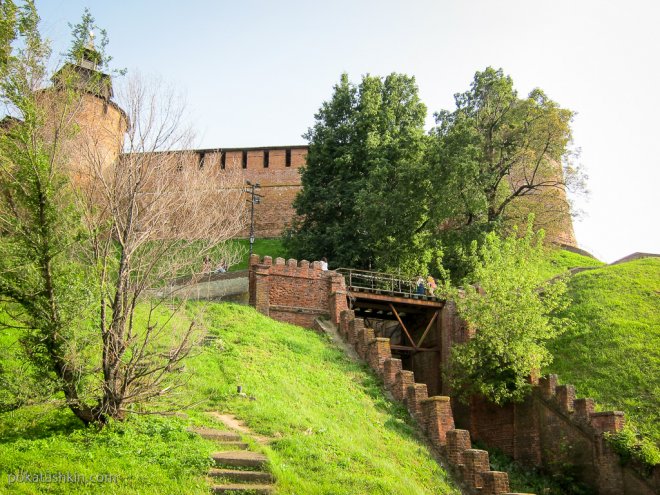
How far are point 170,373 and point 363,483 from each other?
13.4ft

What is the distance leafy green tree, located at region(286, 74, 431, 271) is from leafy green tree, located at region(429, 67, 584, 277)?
43.5 inches

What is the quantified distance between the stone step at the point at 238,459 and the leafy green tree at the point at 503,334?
9.65m

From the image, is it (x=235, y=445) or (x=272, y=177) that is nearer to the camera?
(x=235, y=445)

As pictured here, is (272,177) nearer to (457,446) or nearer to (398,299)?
(398,299)

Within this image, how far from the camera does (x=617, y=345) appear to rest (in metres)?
23.9

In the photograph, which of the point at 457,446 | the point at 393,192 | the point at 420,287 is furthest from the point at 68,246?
the point at 393,192

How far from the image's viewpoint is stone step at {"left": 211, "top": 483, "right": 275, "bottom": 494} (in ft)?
40.2

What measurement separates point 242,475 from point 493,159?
22.0m

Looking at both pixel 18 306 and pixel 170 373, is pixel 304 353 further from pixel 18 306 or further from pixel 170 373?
pixel 18 306

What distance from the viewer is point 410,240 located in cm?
2906

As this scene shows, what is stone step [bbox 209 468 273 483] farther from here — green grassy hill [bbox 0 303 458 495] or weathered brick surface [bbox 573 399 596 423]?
weathered brick surface [bbox 573 399 596 423]

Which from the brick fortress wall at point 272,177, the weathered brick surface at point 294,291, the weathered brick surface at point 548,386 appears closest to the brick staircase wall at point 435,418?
the weathered brick surface at point 294,291

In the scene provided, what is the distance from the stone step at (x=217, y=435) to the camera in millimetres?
14016

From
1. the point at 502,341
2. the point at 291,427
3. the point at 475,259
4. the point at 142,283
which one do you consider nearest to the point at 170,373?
the point at 142,283
